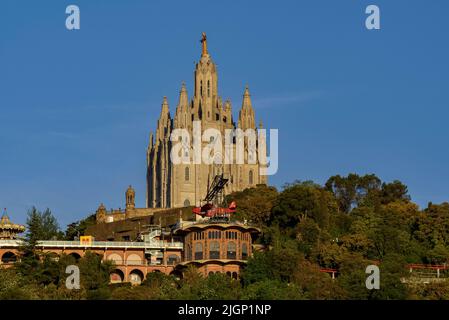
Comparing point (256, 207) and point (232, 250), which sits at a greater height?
point (256, 207)

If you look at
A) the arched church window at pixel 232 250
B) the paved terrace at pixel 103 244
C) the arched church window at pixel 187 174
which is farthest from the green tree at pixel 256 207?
the arched church window at pixel 187 174

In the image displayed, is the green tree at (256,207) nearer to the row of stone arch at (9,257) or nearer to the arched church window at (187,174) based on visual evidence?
the row of stone arch at (9,257)

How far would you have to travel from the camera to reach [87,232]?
515 feet

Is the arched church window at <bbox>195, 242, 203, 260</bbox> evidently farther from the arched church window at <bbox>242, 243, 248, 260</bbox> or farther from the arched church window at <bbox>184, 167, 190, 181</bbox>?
the arched church window at <bbox>184, 167, 190, 181</bbox>

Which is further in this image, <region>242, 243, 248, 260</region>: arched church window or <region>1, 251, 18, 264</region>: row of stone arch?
<region>1, 251, 18, 264</region>: row of stone arch

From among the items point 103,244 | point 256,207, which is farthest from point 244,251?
point 103,244

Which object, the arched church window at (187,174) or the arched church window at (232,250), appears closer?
the arched church window at (232,250)

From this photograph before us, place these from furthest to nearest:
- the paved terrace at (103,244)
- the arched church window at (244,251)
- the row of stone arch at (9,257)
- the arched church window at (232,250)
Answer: the paved terrace at (103,244) → the row of stone arch at (9,257) → the arched church window at (244,251) → the arched church window at (232,250)

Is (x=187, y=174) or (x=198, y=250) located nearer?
(x=198, y=250)

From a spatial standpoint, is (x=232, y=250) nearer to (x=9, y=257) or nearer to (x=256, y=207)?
(x=256, y=207)

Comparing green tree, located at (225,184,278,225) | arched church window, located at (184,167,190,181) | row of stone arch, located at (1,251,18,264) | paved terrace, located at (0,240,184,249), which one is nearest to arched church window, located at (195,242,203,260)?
paved terrace, located at (0,240,184,249)

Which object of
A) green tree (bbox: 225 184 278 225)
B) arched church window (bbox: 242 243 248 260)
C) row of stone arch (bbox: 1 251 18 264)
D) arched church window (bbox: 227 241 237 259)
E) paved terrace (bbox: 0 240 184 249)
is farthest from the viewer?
green tree (bbox: 225 184 278 225)
